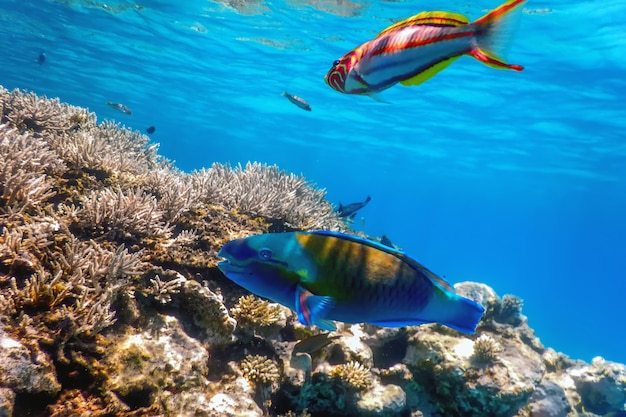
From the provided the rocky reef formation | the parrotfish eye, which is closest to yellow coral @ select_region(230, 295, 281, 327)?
the rocky reef formation

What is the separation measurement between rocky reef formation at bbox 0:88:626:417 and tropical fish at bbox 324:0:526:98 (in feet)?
7.93

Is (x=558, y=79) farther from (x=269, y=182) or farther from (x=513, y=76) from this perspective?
(x=269, y=182)

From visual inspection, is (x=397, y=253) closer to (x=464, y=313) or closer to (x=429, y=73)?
(x=464, y=313)

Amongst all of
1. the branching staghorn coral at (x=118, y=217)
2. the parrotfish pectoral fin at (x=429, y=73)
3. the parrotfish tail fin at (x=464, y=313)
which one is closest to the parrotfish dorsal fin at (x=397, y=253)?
the parrotfish tail fin at (x=464, y=313)

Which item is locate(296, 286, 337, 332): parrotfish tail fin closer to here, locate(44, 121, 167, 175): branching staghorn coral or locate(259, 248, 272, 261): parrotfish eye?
locate(259, 248, 272, 261): parrotfish eye

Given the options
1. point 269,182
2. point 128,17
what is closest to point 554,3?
point 269,182

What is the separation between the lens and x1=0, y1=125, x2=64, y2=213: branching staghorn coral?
3.18 meters

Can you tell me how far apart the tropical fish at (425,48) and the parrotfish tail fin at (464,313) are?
1015mm

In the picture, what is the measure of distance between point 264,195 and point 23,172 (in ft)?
8.56

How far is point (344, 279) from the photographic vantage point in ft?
5.56

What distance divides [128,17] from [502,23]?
80.6 ft

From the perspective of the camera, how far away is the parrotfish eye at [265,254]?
1.65m

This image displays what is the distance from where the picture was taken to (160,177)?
4621mm

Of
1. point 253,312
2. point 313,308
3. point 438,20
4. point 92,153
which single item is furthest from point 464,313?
point 92,153
